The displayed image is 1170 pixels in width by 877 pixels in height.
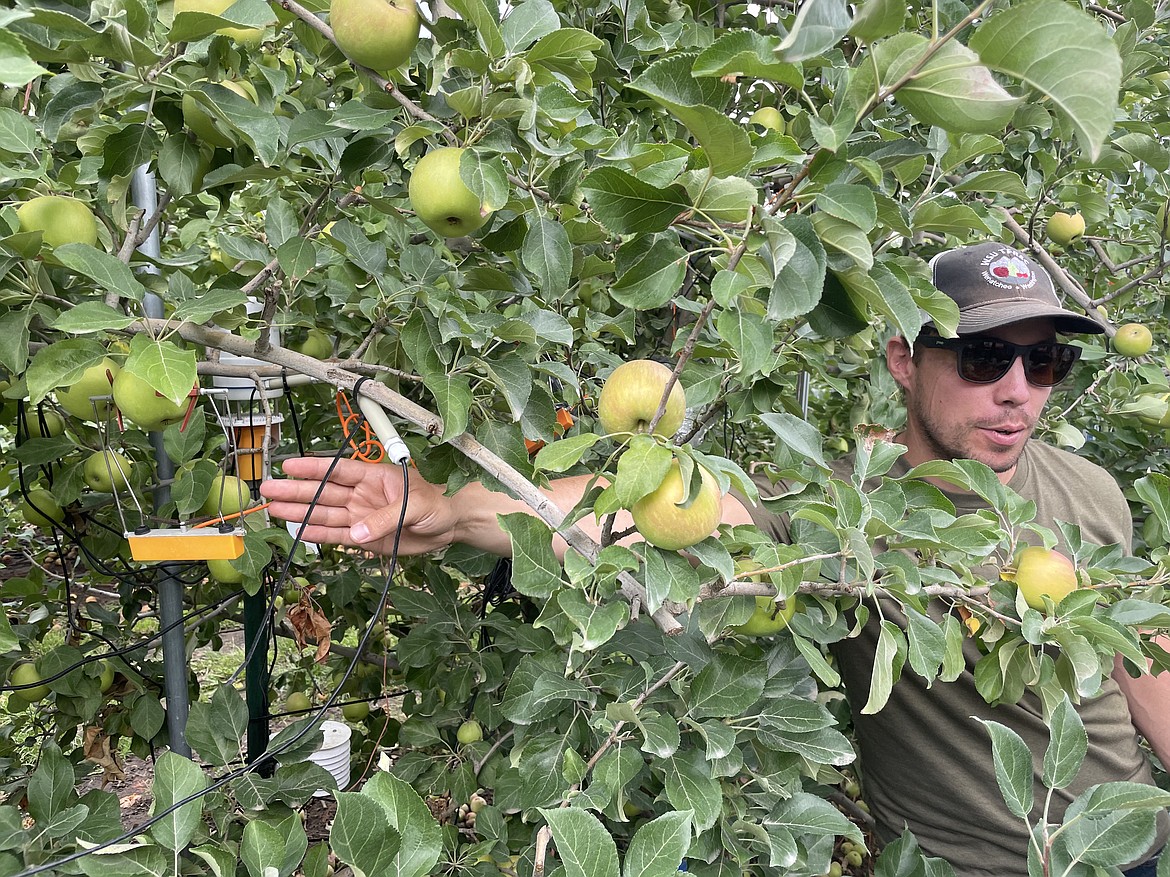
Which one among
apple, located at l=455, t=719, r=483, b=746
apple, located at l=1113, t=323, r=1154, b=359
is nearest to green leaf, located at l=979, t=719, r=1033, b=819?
apple, located at l=455, t=719, r=483, b=746

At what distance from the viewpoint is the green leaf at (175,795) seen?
99 centimetres

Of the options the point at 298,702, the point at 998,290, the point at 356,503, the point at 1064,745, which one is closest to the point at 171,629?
the point at 356,503

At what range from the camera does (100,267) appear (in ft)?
3.58

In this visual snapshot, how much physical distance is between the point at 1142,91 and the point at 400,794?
225 cm

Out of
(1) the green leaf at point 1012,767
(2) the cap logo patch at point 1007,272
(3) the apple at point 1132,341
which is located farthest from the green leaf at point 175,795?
(3) the apple at point 1132,341

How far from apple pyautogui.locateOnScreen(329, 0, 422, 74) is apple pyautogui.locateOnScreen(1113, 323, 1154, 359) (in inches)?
99.1

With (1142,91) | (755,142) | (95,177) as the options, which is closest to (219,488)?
(95,177)

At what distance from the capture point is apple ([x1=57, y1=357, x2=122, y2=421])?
4.69ft

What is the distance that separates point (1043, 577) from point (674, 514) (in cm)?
68

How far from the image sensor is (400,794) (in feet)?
2.98

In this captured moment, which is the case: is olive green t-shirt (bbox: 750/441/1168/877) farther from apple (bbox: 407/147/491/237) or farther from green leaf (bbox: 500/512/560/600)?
apple (bbox: 407/147/491/237)

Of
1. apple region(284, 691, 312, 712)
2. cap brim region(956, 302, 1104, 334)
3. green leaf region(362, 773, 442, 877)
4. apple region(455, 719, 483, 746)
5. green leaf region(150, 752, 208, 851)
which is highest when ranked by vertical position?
green leaf region(362, 773, 442, 877)

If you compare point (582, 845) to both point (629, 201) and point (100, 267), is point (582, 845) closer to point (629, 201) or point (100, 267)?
point (629, 201)

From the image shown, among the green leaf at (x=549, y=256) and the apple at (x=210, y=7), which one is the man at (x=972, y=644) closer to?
the green leaf at (x=549, y=256)
